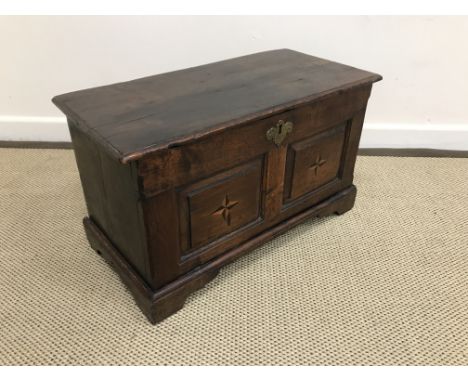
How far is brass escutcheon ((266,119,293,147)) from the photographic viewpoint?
110 centimetres

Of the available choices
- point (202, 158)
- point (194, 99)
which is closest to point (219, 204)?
point (202, 158)

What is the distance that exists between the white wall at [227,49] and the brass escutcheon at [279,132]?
2.52ft

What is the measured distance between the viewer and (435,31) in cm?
173

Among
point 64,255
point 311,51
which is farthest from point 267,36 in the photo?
point 64,255

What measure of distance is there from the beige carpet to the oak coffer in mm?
87

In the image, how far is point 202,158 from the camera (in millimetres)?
985

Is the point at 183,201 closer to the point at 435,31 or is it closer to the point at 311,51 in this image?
the point at 311,51

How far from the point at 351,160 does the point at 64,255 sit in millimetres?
1040

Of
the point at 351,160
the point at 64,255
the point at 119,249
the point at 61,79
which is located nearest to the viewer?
the point at 119,249

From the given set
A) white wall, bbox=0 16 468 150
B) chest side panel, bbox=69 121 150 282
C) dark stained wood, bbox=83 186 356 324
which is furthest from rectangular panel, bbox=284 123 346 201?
white wall, bbox=0 16 468 150

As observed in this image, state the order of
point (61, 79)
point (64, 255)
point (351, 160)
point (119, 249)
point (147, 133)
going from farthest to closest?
point (61, 79) < point (351, 160) < point (64, 255) < point (119, 249) < point (147, 133)

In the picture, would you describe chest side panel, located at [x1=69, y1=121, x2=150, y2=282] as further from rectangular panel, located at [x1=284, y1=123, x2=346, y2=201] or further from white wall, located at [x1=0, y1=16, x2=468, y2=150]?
white wall, located at [x1=0, y1=16, x2=468, y2=150]

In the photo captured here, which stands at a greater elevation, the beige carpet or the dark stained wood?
the dark stained wood

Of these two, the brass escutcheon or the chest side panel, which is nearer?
the chest side panel
